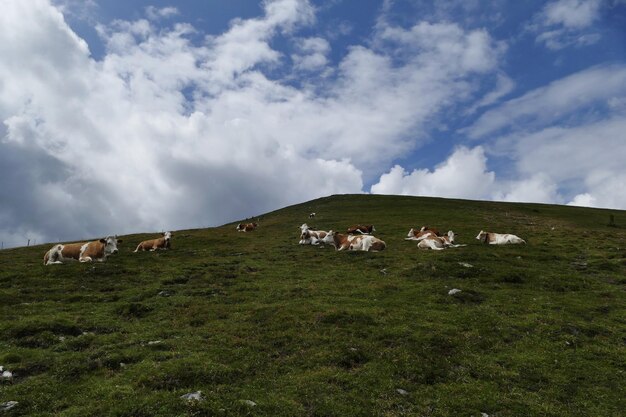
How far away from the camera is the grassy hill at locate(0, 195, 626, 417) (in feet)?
32.1

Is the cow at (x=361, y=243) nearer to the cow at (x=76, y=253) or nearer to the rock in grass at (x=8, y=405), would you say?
the cow at (x=76, y=253)

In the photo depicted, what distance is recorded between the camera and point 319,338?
13.4 metres

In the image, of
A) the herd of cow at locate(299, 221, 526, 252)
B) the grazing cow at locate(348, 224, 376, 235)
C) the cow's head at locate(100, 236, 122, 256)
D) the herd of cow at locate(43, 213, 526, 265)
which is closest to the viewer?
the herd of cow at locate(43, 213, 526, 265)

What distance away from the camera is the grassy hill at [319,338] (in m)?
9.78

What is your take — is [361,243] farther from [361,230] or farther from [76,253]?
[76,253]

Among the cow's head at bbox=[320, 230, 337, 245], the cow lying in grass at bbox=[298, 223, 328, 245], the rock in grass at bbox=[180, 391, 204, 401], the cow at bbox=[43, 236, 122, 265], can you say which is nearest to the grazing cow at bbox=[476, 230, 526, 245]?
the cow's head at bbox=[320, 230, 337, 245]

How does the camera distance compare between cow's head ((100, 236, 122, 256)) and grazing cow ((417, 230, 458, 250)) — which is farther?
grazing cow ((417, 230, 458, 250))

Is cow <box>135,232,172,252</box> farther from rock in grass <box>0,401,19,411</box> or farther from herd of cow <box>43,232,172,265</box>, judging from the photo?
rock in grass <box>0,401,19,411</box>

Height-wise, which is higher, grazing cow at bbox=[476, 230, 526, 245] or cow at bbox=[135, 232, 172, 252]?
grazing cow at bbox=[476, 230, 526, 245]

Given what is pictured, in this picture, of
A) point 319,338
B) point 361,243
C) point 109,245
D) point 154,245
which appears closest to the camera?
point 319,338

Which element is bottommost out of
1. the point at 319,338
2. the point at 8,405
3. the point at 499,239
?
the point at 8,405

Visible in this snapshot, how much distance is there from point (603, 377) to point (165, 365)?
1147 cm

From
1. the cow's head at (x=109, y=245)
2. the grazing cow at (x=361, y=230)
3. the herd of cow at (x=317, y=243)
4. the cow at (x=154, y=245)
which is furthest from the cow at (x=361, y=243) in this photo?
the cow's head at (x=109, y=245)

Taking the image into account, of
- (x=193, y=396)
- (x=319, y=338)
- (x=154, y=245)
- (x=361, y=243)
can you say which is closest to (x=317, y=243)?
(x=361, y=243)
